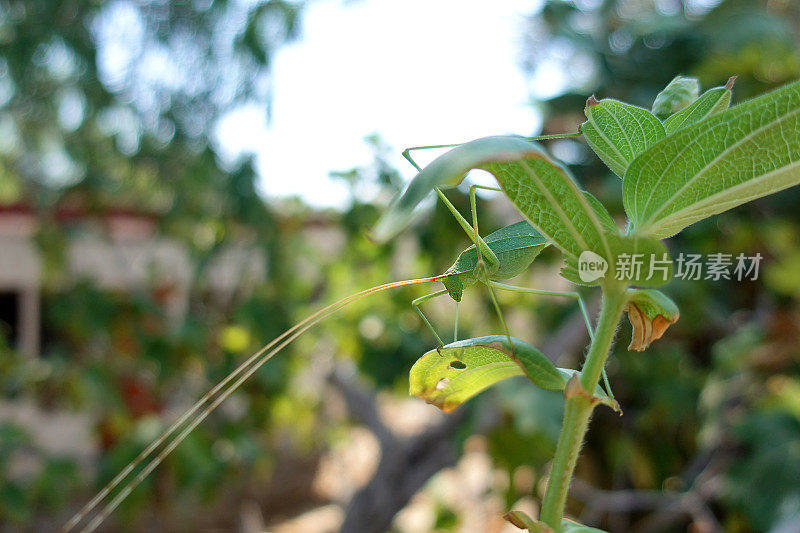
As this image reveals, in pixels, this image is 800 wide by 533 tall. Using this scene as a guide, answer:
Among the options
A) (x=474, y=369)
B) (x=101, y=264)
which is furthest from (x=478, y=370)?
(x=101, y=264)

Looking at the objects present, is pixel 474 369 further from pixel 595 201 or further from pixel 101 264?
pixel 101 264

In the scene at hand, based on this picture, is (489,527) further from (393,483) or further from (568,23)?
(568,23)

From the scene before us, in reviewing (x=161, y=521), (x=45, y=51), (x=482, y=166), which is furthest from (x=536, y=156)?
(x=161, y=521)

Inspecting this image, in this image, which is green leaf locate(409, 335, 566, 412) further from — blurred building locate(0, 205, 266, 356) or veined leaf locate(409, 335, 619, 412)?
blurred building locate(0, 205, 266, 356)

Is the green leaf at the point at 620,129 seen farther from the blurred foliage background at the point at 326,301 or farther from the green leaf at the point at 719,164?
the blurred foliage background at the point at 326,301

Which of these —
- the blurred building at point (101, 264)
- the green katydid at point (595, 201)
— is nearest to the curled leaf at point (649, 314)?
the green katydid at point (595, 201)
